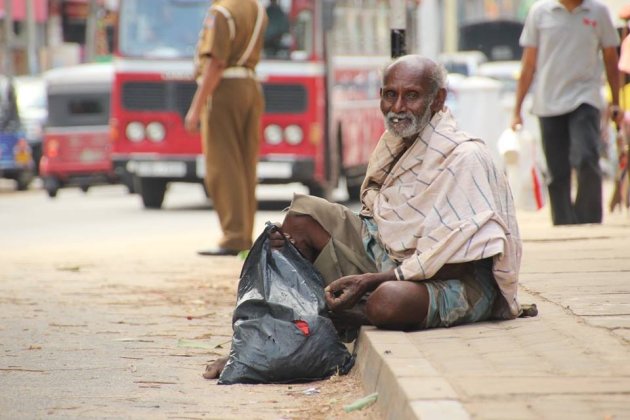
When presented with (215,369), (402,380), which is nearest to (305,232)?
(215,369)

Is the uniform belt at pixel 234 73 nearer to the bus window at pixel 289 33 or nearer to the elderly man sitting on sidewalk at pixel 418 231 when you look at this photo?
the elderly man sitting on sidewalk at pixel 418 231

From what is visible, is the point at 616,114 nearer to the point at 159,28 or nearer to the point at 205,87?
the point at 205,87

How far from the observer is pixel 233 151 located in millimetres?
10211

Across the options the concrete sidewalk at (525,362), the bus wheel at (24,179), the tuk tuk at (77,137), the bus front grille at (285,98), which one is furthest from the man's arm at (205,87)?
the bus wheel at (24,179)

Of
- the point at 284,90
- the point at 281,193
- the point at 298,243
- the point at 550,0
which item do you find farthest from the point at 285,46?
the point at 298,243

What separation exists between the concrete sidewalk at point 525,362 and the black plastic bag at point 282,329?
16 centimetres

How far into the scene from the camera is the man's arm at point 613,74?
9.62 m

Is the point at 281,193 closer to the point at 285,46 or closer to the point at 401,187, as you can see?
the point at 285,46

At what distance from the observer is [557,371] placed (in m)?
4.54

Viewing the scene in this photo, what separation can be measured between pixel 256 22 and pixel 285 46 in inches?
259

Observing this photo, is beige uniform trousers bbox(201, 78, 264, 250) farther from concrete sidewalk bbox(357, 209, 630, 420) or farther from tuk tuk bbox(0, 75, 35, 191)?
tuk tuk bbox(0, 75, 35, 191)

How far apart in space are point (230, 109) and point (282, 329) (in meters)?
4.86

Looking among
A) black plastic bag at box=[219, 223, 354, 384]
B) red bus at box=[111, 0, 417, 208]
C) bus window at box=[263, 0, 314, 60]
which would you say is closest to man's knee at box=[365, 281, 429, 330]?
black plastic bag at box=[219, 223, 354, 384]

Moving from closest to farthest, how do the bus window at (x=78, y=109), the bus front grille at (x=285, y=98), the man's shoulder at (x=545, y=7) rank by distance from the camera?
the man's shoulder at (x=545, y=7)
the bus front grille at (x=285, y=98)
the bus window at (x=78, y=109)
